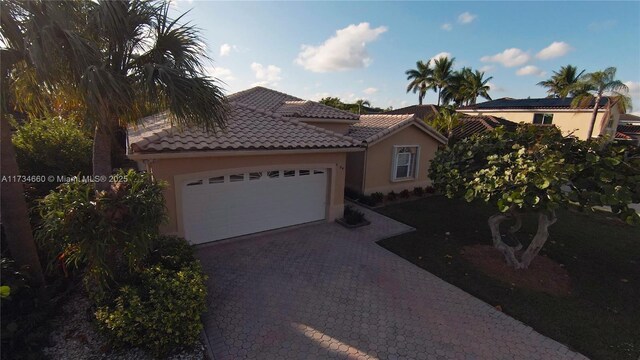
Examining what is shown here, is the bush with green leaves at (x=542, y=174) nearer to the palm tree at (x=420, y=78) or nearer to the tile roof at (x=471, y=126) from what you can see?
the tile roof at (x=471, y=126)

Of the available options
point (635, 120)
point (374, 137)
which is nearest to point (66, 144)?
point (374, 137)

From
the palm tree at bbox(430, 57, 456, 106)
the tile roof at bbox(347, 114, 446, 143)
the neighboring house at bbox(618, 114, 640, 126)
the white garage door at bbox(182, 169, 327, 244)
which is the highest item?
the palm tree at bbox(430, 57, 456, 106)

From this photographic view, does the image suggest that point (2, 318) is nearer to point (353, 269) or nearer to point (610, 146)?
point (353, 269)

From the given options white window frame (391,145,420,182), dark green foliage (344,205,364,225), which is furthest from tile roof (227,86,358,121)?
dark green foliage (344,205,364,225)

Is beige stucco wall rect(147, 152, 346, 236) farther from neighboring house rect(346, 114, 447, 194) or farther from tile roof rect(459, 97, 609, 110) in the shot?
tile roof rect(459, 97, 609, 110)

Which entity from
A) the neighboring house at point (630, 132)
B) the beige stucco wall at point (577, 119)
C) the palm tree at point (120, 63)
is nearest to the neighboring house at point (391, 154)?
the palm tree at point (120, 63)

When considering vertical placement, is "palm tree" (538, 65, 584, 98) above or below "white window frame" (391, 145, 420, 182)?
above
